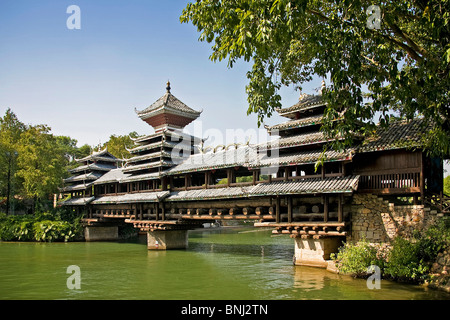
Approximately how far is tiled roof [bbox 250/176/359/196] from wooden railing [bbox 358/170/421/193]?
0.64 m

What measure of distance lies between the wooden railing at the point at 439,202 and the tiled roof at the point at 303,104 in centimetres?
545

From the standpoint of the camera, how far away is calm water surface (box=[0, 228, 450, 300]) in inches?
472

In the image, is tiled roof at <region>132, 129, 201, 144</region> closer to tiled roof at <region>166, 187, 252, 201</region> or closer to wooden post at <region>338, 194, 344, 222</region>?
tiled roof at <region>166, 187, 252, 201</region>

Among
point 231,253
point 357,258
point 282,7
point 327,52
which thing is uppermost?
point 282,7

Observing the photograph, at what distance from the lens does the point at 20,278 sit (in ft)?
49.5

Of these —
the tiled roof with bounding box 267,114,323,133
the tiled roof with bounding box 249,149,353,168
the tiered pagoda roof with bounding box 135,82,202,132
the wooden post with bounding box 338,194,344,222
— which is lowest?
the wooden post with bounding box 338,194,344,222

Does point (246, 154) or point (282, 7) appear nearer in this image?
point (282, 7)

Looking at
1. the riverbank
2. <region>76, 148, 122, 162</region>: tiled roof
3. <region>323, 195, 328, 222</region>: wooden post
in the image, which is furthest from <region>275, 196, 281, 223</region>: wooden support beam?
<region>76, 148, 122, 162</region>: tiled roof

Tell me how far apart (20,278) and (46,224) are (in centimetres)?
1655

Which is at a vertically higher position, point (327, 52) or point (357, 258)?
point (327, 52)

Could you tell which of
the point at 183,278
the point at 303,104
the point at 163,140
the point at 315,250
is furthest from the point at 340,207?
the point at 163,140

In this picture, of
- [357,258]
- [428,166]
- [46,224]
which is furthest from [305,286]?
[46,224]

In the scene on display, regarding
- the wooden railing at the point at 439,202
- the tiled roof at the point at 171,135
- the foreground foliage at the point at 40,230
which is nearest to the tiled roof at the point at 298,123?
the wooden railing at the point at 439,202
